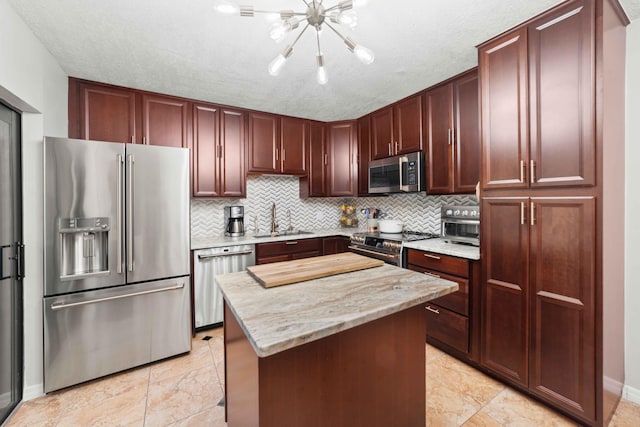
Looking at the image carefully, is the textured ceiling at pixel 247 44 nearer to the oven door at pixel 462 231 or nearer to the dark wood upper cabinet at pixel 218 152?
the dark wood upper cabinet at pixel 218 152

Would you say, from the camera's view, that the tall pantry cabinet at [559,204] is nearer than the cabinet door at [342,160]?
Yes

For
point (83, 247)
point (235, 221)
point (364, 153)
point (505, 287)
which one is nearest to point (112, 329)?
point (83, 247)

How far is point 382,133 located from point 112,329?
10.7 feet

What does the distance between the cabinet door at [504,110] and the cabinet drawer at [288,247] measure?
6.60 ft

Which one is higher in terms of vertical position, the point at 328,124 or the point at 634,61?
the point at 328,124

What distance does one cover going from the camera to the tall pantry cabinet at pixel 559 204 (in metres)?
1.51

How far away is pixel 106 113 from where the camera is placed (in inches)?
101

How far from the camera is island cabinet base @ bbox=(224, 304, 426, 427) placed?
3.28 ft

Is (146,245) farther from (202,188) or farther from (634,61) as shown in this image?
(634,61)

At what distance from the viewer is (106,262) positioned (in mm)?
2104

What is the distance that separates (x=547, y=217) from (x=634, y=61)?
117 centimetres

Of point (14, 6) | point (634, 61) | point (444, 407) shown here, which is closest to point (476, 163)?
point (634, 61)

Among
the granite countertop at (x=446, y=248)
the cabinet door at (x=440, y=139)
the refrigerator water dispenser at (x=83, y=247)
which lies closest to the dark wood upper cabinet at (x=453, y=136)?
the cabinet door at (x=440, y=139)

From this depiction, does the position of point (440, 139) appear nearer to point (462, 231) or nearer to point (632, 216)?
point (462, 231)
